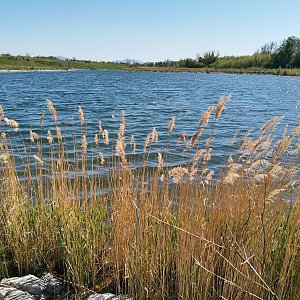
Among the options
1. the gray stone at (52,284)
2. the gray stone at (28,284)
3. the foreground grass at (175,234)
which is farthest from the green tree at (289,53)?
the gray stone at (28,284)

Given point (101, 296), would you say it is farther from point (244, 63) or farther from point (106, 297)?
point (244, 63)

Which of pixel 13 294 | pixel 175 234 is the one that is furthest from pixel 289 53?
pixel 13 294

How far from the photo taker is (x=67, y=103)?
70.6 ft

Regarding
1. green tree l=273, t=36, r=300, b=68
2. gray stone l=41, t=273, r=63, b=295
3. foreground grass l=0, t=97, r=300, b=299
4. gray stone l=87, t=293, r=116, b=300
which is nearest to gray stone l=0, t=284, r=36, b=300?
gray stone l=41, t=273, r=63, b=295

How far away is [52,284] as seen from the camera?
11.6ft

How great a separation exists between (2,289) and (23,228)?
2.17 feet

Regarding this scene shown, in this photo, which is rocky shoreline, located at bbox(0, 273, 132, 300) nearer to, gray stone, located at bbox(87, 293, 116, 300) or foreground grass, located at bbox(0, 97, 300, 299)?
gray stone, located at bbox(87, 293, 116, 300)

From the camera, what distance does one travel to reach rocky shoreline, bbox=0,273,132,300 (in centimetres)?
330

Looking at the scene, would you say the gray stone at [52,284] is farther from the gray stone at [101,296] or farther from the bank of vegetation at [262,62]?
the bank of vegetation at [262,62]

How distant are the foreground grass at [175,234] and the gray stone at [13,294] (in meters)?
0.37

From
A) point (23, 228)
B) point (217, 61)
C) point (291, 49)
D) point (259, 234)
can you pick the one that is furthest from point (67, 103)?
point (217, 61)

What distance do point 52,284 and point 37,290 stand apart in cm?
15

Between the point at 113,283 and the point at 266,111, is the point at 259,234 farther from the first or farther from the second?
the point at 266,111

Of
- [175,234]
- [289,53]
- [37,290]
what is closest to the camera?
[37,290]
